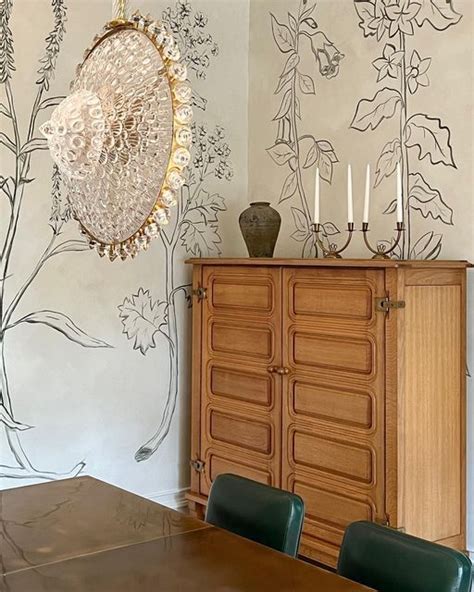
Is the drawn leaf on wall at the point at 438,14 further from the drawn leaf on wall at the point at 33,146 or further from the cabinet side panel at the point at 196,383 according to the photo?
the drawn leaf on wall at the point at 33,146

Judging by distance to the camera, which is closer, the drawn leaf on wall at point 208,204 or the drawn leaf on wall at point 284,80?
the drawn leaf on wall at point 284,80

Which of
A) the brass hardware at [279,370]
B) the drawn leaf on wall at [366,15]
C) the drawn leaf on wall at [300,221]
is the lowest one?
the brass hardware at [279,370]

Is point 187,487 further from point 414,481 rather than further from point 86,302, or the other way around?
point 414,481

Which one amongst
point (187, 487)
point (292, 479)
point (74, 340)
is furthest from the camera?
point (187, 487)

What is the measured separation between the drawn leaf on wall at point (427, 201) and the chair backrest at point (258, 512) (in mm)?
1556

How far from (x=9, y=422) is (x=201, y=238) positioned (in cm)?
134

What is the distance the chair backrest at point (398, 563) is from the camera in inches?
63.2

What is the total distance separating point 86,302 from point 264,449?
3.51ft

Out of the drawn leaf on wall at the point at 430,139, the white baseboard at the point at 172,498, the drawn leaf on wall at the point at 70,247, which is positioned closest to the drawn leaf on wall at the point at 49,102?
the drawn leaf on wall at the point at 70,247

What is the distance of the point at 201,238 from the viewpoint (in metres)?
4.10

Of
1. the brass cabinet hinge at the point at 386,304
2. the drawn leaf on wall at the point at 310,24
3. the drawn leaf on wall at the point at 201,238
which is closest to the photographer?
the brass cabinet hinge at the point at 386,304

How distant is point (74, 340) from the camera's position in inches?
143

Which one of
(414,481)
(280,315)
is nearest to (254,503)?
(414,481)

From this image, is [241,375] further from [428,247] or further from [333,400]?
[428,247]
